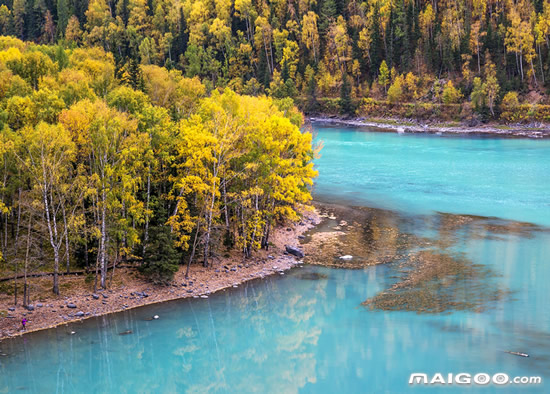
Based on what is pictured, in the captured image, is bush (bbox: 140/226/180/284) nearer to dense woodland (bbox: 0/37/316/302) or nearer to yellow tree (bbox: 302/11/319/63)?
dense woodland (bbox: 0/37/316/302)

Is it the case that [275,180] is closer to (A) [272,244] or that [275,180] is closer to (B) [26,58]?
(A) [272,244]

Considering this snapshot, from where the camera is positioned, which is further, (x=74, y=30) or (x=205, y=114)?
(x=74, y=30)

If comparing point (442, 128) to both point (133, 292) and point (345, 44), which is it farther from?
point (133, 292)

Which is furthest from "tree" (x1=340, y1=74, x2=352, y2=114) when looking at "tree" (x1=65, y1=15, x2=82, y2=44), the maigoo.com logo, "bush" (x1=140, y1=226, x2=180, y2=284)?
the maigoo.com logo

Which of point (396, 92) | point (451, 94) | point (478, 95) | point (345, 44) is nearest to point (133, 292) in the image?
point (478, 95)

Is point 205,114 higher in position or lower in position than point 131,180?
higher
